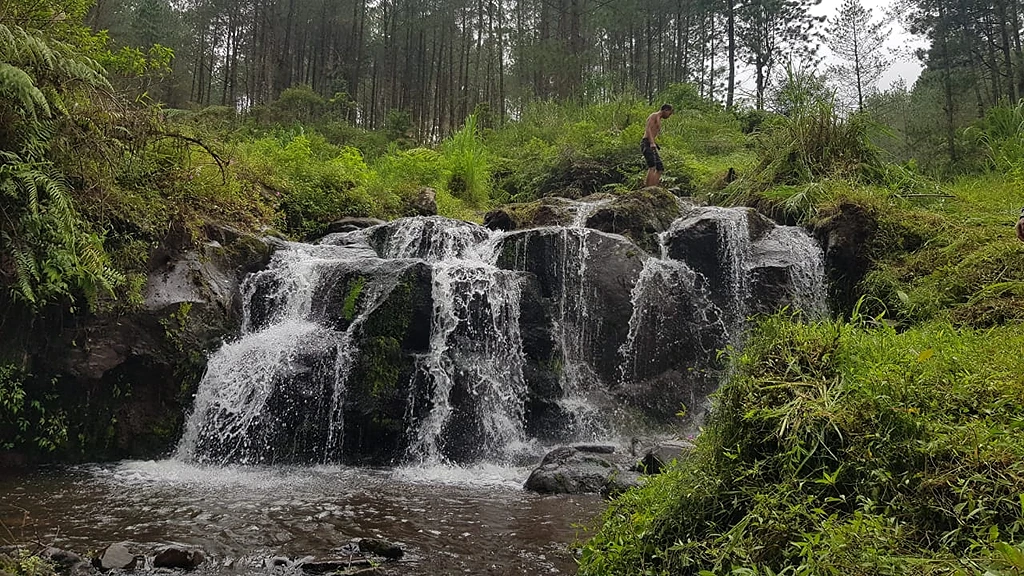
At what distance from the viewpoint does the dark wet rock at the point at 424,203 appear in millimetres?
12336

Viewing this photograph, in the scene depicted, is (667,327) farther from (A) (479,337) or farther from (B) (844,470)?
(B) (844,470)

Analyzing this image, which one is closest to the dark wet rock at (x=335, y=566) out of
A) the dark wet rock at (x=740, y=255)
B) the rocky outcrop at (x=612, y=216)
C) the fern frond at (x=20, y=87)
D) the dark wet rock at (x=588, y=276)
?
the fern frond at (x=20, y=87)

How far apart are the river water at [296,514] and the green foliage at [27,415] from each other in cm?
46

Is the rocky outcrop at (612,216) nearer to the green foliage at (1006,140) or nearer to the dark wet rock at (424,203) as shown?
the dark wet rock at (424,203)

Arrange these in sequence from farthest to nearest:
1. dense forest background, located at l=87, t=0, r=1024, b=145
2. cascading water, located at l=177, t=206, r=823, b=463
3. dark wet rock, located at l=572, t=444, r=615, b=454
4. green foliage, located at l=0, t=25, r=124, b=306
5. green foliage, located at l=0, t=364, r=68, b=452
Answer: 1. dense forest background, located at l=87, t=0, r=1024, b=145
2. cascading water, located at l=177, t=206, r=823, b=463
3. dark wet rock, located at l=572, t=444, r=615, b=454
4. green foliage, located at l=0, t=364, r=68, b=452
5. green foliage, located at l=0, t=25, r=124, b=306

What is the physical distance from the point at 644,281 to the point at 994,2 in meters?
16.4

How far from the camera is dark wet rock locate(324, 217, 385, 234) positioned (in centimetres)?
1078

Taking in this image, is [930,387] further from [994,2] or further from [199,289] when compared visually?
[994,2]

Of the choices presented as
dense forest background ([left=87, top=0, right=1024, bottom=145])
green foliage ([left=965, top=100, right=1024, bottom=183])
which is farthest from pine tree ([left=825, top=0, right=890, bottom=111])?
green foliage ([left=965, top=100, right=1024, bottom=183])

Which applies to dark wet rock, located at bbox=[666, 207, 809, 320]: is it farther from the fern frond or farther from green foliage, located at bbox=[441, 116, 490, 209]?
the fern frond

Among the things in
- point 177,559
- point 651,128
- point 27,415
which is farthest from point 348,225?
point 177,559

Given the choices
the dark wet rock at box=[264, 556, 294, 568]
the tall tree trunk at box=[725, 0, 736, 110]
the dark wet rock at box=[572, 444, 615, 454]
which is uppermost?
the tall tree trunk at box=[725, 0, 736, 110]

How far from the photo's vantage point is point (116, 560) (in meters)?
3.60

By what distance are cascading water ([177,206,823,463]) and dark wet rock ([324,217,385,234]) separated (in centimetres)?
92
